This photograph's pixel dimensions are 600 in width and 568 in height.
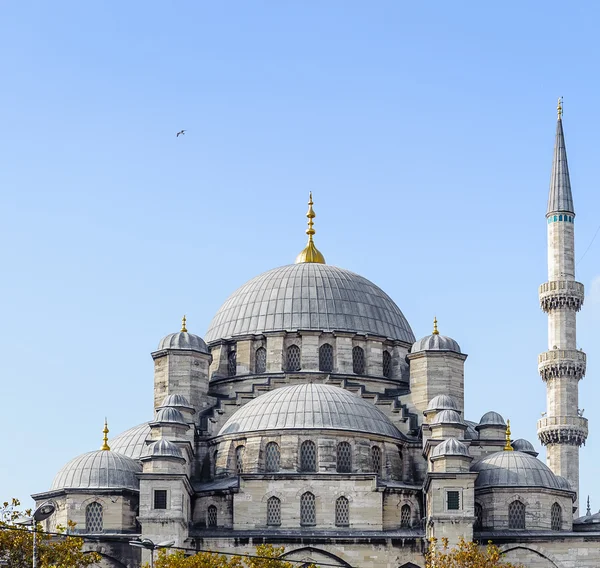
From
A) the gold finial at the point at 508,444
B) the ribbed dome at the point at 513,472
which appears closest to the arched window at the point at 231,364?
the gold finial at the point at 508,444

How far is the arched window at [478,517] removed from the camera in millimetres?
54688

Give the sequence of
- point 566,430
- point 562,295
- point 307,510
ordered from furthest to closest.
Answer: point 562,295, point 566,430, point 307,510

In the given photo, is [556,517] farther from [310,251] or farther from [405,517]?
[310,251]

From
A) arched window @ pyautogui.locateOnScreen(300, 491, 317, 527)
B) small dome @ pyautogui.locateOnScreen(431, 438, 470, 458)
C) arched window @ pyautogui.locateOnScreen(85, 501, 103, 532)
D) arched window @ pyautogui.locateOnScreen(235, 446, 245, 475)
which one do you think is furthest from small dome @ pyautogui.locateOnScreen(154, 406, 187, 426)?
small dome @ pyautogui.locateOnScreen(431, 438, 470, 458)

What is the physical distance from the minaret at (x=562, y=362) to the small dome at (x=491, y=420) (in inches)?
388

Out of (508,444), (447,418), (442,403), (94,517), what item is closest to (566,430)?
(508,444)

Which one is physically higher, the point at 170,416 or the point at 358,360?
the point at 358,360

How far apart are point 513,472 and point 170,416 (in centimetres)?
1177

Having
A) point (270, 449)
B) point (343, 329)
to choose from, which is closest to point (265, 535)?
point (270, 449)

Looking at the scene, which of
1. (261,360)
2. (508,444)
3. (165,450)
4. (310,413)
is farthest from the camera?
(261,360)

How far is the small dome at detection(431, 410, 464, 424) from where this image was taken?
56.6m

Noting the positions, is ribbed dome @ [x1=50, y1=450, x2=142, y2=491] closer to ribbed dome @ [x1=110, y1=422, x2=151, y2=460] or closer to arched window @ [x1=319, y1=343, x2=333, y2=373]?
ribbed dome @ [x1=110, y1=422, x2=151, y2=460]

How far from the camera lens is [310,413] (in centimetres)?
5625

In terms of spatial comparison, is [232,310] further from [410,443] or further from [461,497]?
[461,497]
